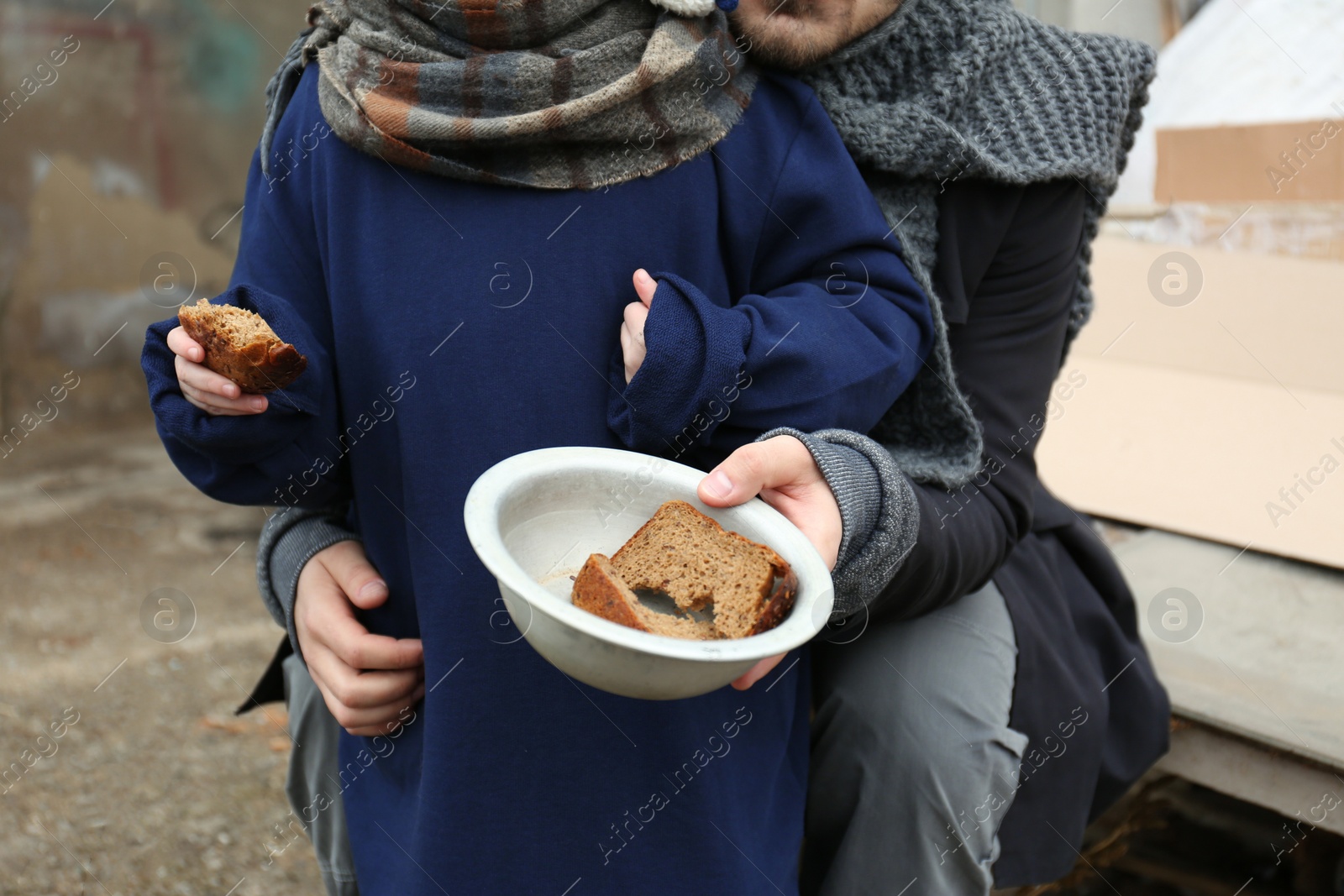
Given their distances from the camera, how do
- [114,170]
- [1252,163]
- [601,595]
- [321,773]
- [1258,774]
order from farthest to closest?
1. [114,170]
2. [1252,163]
3. [1258,774]
4. [321,773]
5. [601,595]

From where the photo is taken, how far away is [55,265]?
4172 mm

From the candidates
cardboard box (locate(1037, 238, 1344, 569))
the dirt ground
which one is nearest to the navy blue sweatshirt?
the dirt ground

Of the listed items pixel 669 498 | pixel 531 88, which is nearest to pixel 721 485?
pixel 669 498

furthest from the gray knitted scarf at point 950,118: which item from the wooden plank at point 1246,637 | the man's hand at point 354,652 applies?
the wooden plank at point 1246,637

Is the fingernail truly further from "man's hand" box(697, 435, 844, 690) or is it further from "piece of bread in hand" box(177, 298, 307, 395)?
"piece of bread in hand" box(177, 298, 307, 395)

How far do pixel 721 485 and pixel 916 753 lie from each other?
1.75 feet

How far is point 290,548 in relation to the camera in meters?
1.26

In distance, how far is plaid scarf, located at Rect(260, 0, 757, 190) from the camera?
1.02 meters

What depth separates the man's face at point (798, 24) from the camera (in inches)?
44.2

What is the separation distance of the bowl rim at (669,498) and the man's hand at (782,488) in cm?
3

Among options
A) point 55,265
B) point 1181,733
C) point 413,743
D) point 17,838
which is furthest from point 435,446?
point 55,265

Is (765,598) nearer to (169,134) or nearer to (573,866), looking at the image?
(573,866)

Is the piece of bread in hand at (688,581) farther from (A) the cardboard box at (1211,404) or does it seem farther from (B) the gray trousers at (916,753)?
(A) the cardboard box at (1211,404)

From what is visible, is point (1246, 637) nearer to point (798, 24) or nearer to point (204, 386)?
point (798, 24)
